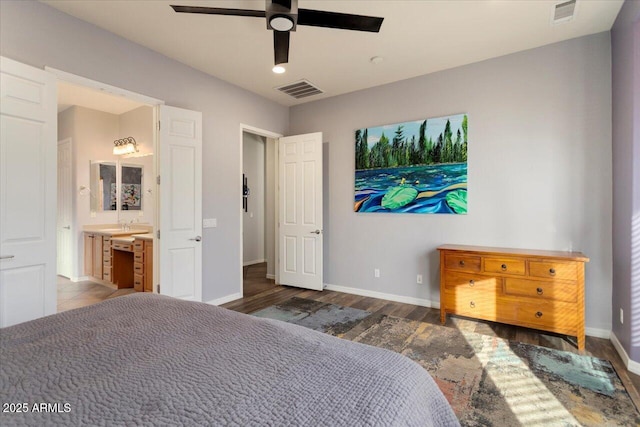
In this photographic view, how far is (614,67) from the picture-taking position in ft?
9.02

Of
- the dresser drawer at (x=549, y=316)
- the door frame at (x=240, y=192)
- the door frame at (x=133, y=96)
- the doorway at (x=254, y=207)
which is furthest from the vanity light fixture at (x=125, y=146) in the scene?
the dresser drawer at (x=549, y=316)

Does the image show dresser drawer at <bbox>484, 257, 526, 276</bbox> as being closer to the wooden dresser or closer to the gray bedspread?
the wooden dresser

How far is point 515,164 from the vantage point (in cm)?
328

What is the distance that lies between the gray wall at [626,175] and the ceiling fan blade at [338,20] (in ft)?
6.54

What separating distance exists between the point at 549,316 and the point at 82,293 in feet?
19.6

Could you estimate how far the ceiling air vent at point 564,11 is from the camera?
8.13ft

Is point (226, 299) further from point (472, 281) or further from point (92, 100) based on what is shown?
point (92, 100)

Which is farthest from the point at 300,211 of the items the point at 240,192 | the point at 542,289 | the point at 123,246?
the point at 542,289

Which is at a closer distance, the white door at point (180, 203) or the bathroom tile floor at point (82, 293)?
the white door at point (180, 203)

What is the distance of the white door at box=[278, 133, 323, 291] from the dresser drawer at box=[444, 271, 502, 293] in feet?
6.14

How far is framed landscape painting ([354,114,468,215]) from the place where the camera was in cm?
358

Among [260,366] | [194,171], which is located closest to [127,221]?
[194,171]

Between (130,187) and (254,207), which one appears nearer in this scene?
(130,187)

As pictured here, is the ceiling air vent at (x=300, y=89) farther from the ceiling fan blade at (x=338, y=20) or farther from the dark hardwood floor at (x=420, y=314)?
the dark hardwood floor at (x=420, y=314)
